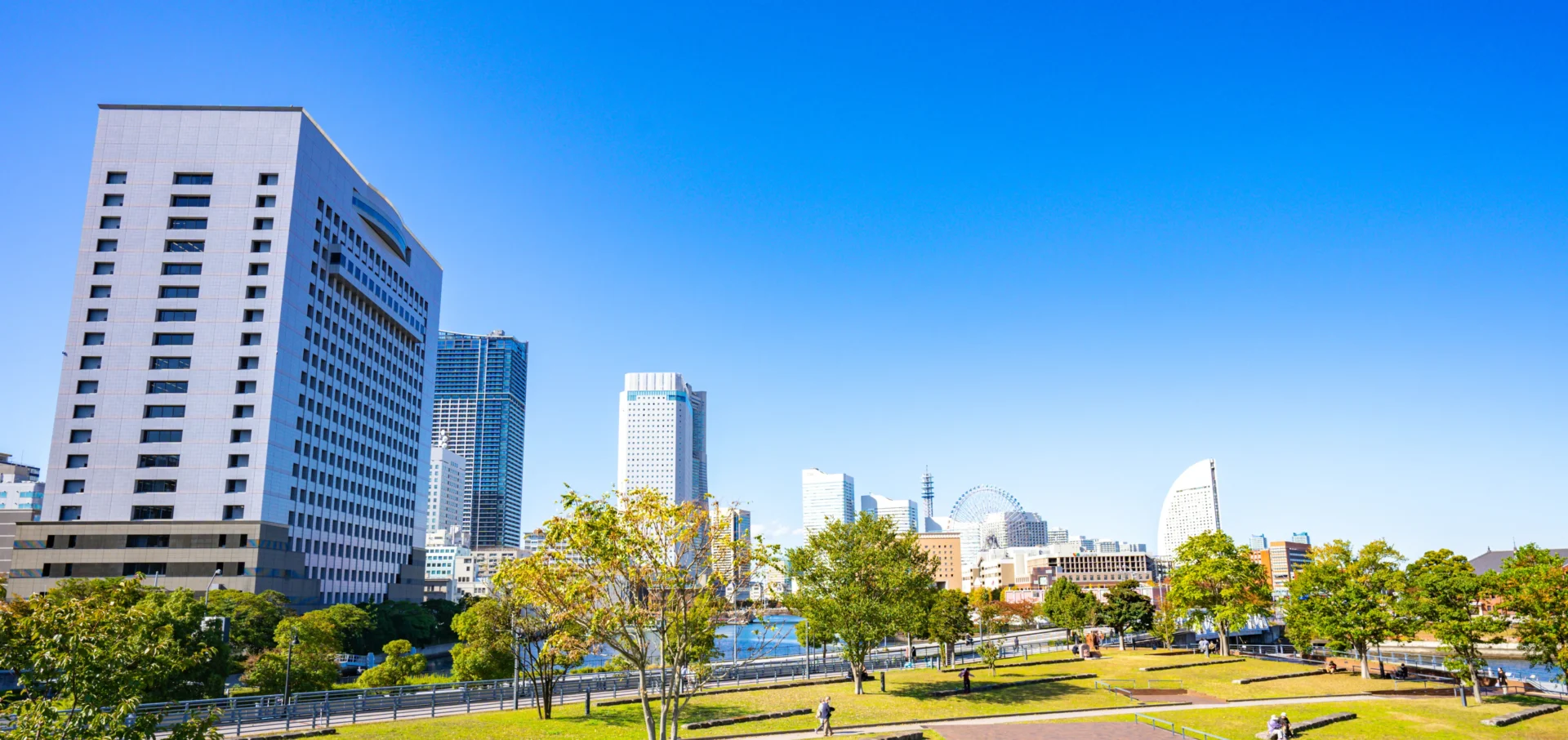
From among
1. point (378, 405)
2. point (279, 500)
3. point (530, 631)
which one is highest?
point (378, 405)

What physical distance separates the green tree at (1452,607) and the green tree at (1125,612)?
30224 millimetres

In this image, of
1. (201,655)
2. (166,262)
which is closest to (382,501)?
(166,262)

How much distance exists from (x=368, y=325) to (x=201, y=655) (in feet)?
438

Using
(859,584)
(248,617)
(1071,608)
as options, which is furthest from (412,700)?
(1071,608)

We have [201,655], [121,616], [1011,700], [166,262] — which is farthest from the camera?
[166,262]

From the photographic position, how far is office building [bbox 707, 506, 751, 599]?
31.9 m

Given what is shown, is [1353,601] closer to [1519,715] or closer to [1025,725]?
[1519,715]

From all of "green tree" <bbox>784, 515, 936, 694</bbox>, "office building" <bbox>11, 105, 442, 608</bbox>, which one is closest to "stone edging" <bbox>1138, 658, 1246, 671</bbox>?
"green tree" <bbox>784, 515, 936, 694</bbox>

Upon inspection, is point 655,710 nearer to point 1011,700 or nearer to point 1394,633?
point 1011,700

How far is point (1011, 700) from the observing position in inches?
2018

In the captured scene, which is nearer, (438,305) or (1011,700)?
(1011,700)

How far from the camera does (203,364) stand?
362 ft

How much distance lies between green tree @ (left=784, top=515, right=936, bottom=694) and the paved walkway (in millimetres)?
9111

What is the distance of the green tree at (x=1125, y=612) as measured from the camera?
8994 cm
